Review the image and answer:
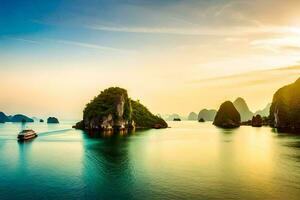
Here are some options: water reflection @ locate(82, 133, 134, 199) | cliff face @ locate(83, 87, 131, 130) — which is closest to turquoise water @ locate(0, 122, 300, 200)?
water reflection @ locate(82, 133, 134, 199)

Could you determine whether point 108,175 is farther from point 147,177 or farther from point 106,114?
point 106,114

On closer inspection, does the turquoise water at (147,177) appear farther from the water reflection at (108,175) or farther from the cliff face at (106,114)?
the cliff face at (106,114)

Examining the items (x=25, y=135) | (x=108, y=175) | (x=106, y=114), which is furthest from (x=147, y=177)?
(x=106, y=114)

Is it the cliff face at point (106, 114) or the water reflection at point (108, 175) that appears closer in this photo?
the water reflection at point (108, 175)

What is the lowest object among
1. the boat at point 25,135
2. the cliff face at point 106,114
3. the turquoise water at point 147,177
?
the turquoise water at point 147,177

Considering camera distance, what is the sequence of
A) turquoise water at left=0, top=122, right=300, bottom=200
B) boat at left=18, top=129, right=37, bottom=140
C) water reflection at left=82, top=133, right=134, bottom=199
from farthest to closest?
1. boat at left=18, top=129, right=37, bottom=140
2. water reflection at left=82, top=133, right=134, bottom=199
3. turquoise water at left=0, top=122, right=300, bottom=200

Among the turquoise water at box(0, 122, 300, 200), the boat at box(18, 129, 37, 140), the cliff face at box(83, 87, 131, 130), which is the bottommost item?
the turquoise water at box(0, 122, 300, 200)

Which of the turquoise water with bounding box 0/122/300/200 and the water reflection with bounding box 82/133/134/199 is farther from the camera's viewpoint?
the water reflection with bounding box 82/133/134/199

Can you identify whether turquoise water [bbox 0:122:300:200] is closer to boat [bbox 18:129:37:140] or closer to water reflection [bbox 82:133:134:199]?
water reflection [bbox 82:133:134:199]

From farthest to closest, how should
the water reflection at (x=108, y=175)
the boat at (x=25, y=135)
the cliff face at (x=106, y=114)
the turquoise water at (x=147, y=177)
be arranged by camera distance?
the cliff face at (x=106, y=114), the boat at (x=25, y=135), the water reflection at (x=108, y=175), the turquoise water at (x=147, y=177)

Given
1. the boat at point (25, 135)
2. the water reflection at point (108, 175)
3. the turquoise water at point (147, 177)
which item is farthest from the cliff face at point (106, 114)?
the turquoise water at point (147, 177)

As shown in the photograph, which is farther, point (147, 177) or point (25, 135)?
point (25, 135)

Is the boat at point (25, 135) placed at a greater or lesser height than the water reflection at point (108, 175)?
greater

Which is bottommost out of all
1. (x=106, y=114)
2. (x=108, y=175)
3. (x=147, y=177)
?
(x=147, y=177)
